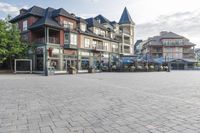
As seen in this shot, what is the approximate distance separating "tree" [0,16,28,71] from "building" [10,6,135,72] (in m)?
2.23

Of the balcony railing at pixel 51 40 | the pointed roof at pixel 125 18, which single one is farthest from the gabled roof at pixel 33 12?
the pointed roof at pixel 125 18

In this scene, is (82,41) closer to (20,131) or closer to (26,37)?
(26,37)

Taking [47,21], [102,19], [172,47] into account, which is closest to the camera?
[47,21]

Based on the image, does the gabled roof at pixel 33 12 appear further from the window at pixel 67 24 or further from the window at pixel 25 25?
the window at pixel 67 24

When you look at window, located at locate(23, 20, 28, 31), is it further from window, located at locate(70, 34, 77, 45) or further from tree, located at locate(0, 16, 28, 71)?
window, located at locate(70, 34, 77, 45)

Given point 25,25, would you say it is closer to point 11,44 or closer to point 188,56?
point 11,44

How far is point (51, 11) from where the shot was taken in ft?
117

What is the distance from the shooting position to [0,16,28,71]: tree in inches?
1080

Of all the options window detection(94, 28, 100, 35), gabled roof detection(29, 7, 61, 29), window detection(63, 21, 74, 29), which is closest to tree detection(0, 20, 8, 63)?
gabled roof detection(29, 7, 61, 29)

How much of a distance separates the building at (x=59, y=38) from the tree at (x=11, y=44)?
2.23 metres

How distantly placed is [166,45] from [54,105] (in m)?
69.4

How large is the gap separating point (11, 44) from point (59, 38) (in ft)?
25.4

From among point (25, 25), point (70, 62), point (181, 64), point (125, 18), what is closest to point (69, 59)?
point (70, 62)

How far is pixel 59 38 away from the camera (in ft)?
109
